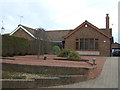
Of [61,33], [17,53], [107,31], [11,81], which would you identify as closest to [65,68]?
[11,81]

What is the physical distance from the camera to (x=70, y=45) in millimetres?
27938

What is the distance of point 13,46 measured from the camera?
18.3m

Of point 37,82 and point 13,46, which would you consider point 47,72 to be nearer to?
point 37,82

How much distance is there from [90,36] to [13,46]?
13.2m

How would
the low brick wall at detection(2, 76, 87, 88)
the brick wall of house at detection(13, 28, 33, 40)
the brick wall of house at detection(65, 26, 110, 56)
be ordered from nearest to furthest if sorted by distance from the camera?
the low brick wall at detection(2, 76, 87, 88)
the brick wall of house at detection(65, 26, 110, 56)
the brick wall of house at detection(13, 28, 33, 40)

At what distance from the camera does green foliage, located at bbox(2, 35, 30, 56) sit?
1683 cm

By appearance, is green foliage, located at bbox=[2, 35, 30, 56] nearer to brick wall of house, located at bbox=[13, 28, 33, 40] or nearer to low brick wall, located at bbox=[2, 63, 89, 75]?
low brick wall, located at bbox=[2, 63, 89, 75]

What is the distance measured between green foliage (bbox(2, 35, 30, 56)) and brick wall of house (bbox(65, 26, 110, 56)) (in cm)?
859

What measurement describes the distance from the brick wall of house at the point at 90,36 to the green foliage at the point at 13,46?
28.2 feet

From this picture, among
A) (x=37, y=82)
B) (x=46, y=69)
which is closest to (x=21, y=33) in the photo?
(x=46, y=69)

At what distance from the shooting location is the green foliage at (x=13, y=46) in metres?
16.8

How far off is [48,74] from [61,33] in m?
26.2

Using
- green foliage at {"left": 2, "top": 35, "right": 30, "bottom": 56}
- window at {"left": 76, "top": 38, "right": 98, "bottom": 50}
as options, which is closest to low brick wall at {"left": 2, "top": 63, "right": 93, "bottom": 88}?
green foliage at {"left": 2, "top": 35, "right": 30, "bottom": 56}

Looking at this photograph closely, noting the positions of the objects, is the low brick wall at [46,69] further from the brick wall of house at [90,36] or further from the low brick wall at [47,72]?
the brick wall of house at [90,36]
